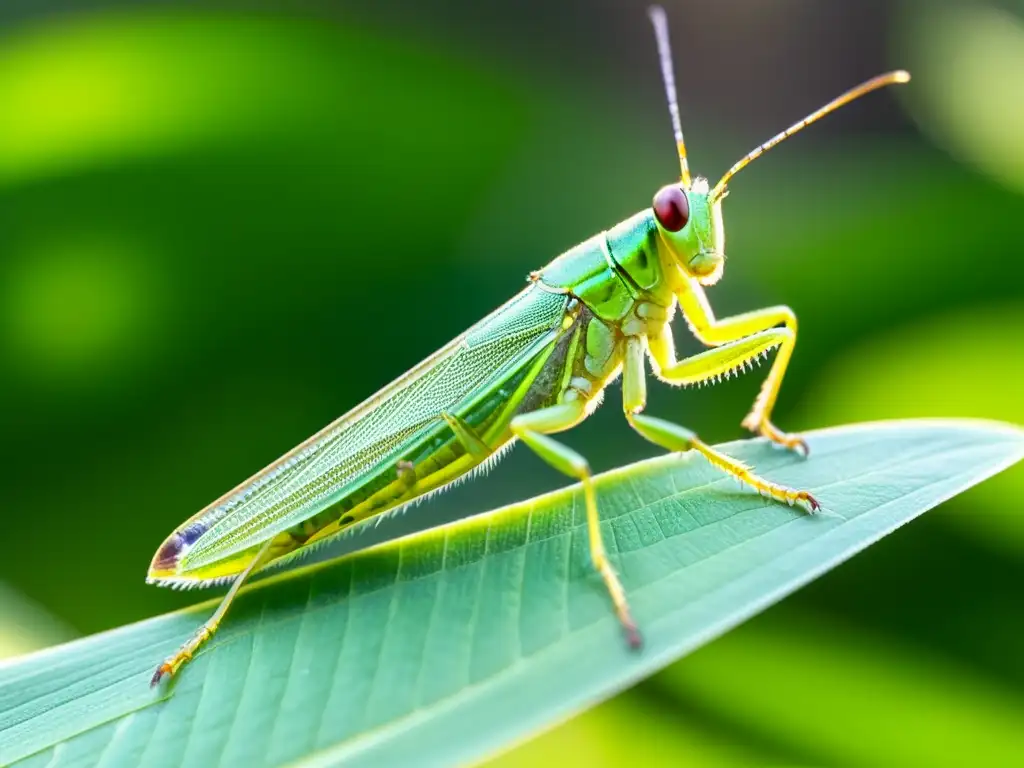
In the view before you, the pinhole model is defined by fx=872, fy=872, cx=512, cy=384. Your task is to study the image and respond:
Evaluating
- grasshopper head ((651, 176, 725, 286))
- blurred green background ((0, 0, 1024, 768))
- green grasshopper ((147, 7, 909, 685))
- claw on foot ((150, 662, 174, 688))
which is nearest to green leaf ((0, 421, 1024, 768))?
claw on foot ((150, 662, 174, 688))

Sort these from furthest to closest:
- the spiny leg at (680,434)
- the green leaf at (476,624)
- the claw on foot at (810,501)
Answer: the spiny leg at (680,434) < the claw on foot at (810,501) < the green leaf at (476,624)

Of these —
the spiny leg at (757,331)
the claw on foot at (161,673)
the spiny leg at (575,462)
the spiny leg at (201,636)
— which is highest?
the claw on foot at (161,673)

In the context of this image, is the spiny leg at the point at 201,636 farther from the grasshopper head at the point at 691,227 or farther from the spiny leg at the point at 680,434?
the grasshopper head at the point at 691,227

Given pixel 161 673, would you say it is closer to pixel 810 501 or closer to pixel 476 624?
pixel 476 624

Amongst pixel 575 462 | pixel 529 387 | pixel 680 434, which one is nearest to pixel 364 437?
pixel 529 387

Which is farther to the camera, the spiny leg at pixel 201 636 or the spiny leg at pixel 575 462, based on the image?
the spiny leg at pixel 201 636

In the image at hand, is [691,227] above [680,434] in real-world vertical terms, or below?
above

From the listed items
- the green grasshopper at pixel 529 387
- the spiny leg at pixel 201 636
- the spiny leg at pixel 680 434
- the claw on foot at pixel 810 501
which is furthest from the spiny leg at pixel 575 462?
the spiny leg at pixel 201 636

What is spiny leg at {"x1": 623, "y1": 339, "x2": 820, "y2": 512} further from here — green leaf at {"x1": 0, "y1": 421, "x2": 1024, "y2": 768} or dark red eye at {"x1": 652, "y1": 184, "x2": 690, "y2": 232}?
dark red eye at {"x1": 652, "y1": 184, "x2": 690, "y2": 232}

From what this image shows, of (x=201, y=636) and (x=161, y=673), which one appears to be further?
(x=201, y=636)
